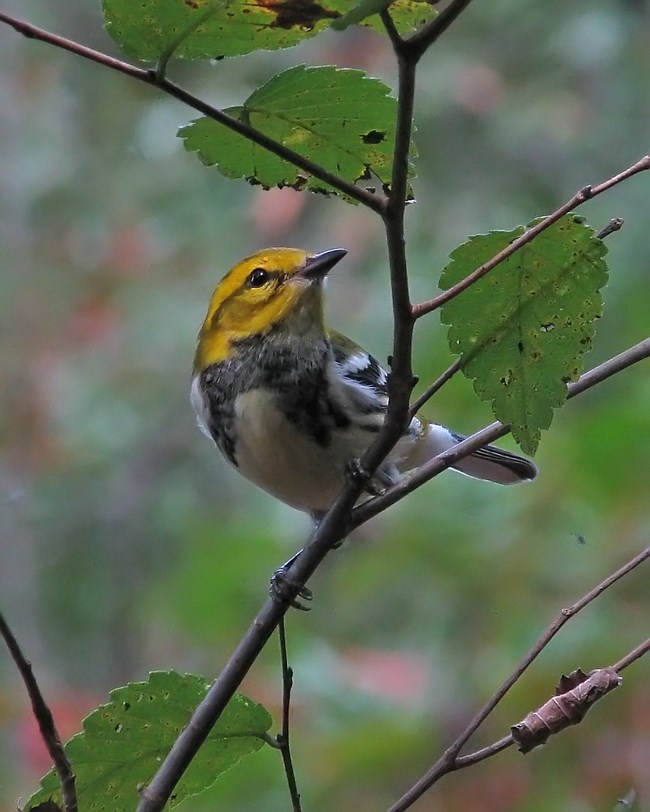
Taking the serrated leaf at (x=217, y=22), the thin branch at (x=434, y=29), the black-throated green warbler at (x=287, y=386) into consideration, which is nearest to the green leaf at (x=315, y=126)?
the serrated leaf at (x=217, y=22)

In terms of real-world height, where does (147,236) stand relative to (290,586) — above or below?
above

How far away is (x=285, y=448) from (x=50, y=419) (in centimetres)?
295

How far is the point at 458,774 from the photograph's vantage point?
2.75 metres

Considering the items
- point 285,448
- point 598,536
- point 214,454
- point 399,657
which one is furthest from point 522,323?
point 214,454

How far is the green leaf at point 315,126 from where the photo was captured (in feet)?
2.83

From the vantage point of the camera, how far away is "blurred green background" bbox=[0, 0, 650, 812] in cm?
229

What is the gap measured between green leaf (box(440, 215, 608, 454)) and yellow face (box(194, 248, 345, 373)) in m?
0.78

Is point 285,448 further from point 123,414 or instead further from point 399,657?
point 123,414

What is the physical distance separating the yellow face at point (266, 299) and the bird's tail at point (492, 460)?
51cm

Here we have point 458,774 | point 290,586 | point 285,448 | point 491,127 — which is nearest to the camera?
point 290,586

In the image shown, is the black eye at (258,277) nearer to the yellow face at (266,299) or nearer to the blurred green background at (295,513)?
the yellow face at (266,299)

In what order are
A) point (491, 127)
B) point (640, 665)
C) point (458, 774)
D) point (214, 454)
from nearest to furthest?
point (640, 665) < point (458, 774) < point (491, 127) < point (214, 454)

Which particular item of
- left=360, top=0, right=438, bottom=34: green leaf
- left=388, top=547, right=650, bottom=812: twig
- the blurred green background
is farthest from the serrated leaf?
the blurred green background

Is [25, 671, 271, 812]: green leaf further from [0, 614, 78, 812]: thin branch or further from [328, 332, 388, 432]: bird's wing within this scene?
[328, 332, 388, 432]: bird's wing
